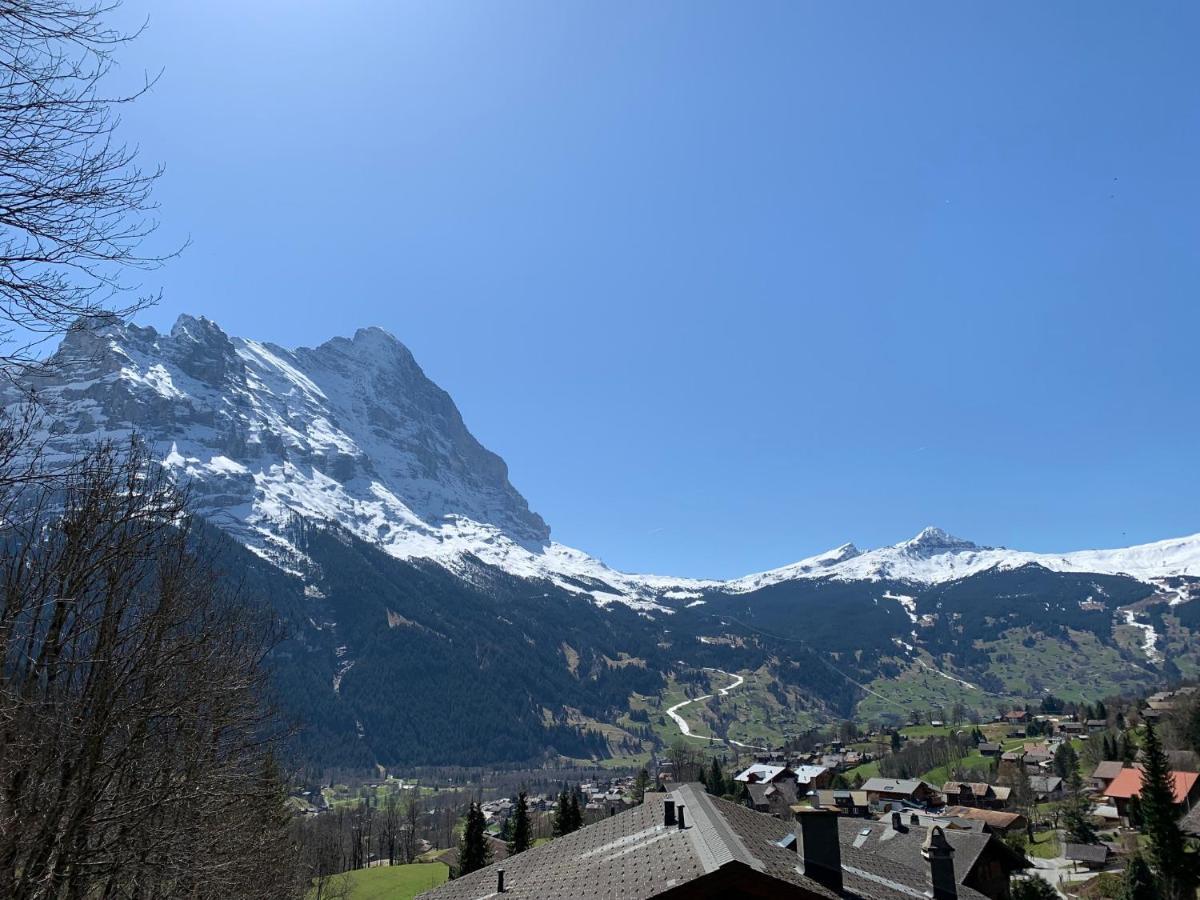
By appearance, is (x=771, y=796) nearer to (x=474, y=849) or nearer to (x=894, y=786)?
(x=894, y=786)

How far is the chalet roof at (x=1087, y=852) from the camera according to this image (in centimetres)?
7138

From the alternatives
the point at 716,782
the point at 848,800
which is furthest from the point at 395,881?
the point at 848,800

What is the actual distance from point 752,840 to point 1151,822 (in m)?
49.7

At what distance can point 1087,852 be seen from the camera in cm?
7256

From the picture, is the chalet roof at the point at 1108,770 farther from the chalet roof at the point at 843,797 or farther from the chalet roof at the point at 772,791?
the chalet roof at the point at 772,791

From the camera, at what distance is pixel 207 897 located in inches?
751

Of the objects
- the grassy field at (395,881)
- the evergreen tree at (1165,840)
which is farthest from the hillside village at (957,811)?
the grassy field at (395,881)

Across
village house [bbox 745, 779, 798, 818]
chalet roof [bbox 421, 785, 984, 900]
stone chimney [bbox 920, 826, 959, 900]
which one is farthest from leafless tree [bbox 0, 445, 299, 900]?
village house [bbox 745, 779, 798, 818]

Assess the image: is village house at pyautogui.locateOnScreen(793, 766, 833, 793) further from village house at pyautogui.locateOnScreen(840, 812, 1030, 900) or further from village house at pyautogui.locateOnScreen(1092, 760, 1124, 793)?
village house at pyautogui.locateOnScreen(840, 812, 1030, 900)

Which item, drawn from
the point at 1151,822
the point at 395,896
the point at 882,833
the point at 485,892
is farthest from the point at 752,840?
the point at 395,896

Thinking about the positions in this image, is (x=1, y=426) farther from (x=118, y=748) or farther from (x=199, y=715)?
(x=199, y=715)

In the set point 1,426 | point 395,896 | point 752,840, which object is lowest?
point 395,896

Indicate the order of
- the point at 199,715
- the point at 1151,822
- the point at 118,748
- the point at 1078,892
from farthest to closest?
the point at 1078,892 → the point at 1151,822 → the point at 199,715 → the point at 118,748

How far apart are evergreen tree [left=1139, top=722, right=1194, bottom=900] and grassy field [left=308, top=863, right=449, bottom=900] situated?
59234 millimetres
